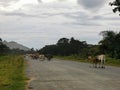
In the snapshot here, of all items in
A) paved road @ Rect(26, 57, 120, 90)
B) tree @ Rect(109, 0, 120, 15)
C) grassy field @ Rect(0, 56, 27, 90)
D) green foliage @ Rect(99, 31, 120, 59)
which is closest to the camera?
paved road @ Rect(26, 57, 120, 90)

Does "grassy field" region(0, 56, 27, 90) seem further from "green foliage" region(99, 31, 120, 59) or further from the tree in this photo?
"green foliage" region(99, 31, 120, 59)

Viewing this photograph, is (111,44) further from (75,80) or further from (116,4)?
(75,80)

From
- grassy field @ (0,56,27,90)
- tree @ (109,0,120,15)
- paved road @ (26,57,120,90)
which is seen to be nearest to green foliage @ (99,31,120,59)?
tree @ (109,0,120,15)

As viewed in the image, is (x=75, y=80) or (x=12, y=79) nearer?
(x=75, y=80)

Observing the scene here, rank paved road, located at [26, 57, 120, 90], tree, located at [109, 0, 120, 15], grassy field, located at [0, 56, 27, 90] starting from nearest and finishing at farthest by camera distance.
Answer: paved road, located at [26, 57, 120, 90] → grassy field, located at [0, 56, 27, 90] → tree, located at [109, 0, 120, 15]

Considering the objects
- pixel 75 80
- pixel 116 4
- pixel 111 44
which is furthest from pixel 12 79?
pixel 111 44

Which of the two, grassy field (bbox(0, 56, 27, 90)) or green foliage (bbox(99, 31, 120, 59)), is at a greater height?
green foliage (bbox(99, 31, 120, 59))

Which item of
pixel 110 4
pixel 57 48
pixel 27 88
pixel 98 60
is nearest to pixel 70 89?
pixel 27 88

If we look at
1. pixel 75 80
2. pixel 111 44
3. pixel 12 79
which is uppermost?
pixel 111 44

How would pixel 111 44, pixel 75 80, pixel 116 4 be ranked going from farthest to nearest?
1. pixel 111 44
2. pixel 116 4
3. pixel 75 80

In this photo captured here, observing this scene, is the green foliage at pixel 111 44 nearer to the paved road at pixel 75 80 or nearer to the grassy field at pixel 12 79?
the grassy field at pixel 12 79

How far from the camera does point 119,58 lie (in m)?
72.8

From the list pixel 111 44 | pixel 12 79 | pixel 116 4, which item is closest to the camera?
pixel 12 79

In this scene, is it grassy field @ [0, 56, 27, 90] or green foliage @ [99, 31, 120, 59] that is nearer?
grassy field @ [0, 56, 27, 90]
